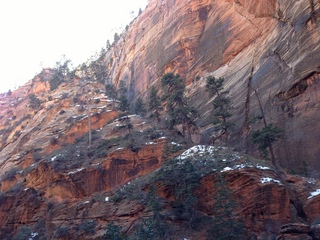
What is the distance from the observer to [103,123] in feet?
154

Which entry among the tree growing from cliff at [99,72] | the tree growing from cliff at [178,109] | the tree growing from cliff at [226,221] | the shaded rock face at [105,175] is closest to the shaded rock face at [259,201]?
the tree growing from cliff at [226,221]

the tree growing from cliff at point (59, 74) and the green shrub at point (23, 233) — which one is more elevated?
the tree growing from cliff at point (59, 74)

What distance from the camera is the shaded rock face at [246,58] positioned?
2784 cm

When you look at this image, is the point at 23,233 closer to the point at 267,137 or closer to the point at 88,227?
the point at 88,227

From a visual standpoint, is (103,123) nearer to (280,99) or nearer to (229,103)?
(229,103)

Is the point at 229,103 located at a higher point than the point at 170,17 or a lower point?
lower

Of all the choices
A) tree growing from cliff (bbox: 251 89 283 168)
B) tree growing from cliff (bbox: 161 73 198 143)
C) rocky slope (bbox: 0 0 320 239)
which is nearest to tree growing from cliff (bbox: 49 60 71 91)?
rocky slope (bbox: 0 0 320 239)

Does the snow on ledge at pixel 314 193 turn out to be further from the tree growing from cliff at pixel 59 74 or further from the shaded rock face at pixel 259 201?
the tree growing from cliff at pixel 59 74

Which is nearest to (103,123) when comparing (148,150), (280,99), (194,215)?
(148,150)

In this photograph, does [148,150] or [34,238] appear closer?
[34,238]

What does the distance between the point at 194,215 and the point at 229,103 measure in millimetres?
16060

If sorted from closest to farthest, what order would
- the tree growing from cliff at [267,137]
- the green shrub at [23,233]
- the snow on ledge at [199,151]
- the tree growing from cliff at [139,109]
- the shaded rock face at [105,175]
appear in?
the snow on ledge at [199,151] → the tree growing from cliff at [267,137] → the green shrub at [23,233] → the shaded rock face at [105,175] → the tree growing from cliff at [139,109]

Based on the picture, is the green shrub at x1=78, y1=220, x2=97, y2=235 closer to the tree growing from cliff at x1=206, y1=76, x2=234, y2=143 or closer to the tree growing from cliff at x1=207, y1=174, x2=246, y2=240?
the tree growing from cliff at x1=207, y1=174, x2=246, y2=240

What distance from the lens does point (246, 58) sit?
38.1 meters
